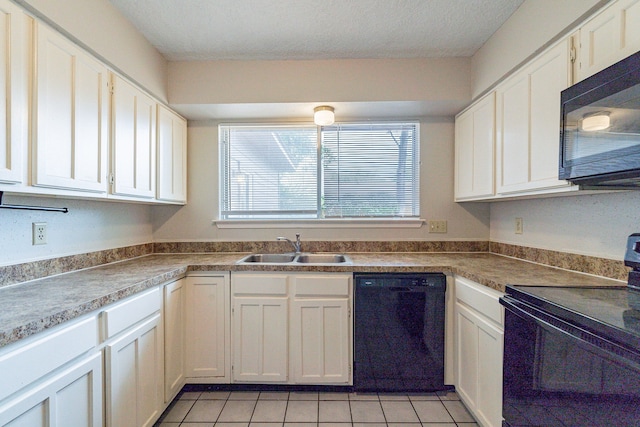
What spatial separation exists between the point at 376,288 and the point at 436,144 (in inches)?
55.2

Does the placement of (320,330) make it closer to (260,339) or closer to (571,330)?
(260,339)

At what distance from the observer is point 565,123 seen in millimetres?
1259

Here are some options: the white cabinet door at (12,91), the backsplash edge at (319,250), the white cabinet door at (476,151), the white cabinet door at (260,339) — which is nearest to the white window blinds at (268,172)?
the backsplash edge at (319,250)

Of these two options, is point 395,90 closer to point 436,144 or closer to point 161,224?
point 436,144

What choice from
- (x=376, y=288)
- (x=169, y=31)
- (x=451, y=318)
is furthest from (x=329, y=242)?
(x=169, y=31)

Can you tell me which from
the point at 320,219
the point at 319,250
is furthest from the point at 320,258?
the point at 320,219

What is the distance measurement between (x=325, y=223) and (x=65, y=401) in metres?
1.89

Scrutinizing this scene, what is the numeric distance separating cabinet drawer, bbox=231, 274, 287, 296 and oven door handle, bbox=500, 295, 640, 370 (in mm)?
1272

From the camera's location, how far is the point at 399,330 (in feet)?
6.35

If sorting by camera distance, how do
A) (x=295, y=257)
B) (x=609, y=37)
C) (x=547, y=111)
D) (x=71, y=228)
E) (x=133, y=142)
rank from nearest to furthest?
(x=609, y=37) → (x=547, y=111) → (x=71, y=228) → (x=133, y=142) → (x=295, y=257)

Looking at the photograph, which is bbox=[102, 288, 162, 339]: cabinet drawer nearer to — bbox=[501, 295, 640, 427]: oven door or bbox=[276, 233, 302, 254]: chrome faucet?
bbox=[276, 233, 302, 254]: chrome faucet

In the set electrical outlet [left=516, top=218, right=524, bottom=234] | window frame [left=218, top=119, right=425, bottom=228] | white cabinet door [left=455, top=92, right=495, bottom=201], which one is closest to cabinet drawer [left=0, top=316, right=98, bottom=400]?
window frame [left=218, top=119, right=425, bottom=228]

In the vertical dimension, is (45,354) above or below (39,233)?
below

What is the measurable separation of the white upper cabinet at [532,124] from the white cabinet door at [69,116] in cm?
229
